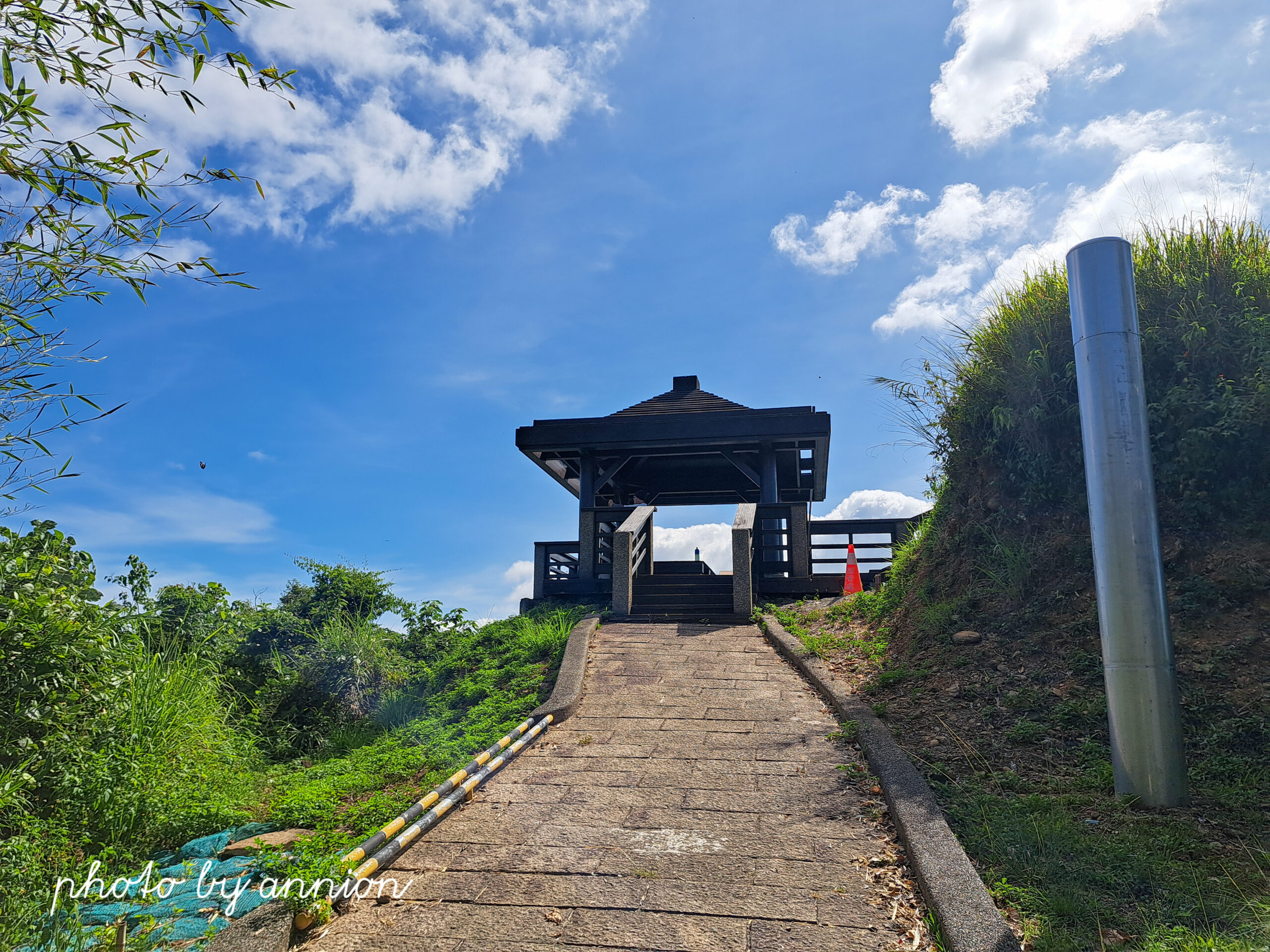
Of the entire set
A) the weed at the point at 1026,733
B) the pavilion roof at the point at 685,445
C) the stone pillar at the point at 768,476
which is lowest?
the weed at the point at 1026,733

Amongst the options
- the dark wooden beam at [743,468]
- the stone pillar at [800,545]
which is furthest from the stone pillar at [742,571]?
the dark wooden beam at [743,468]

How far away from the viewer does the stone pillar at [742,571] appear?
434 inches

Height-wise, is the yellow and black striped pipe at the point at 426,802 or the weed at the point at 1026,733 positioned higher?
the weed at the point at 1026,733

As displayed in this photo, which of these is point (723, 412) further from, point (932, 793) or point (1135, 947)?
point (1135, 947)

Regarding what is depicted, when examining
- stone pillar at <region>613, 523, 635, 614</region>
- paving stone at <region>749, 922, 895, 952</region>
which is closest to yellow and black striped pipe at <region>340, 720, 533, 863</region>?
paving stone at <region>749, 922, 895, 952</region>

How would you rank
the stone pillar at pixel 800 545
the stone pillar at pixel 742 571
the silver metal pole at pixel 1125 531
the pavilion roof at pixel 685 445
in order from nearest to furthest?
the silver metal pole at pixel 1125 531
the stone pillar at pixel 742 571
the stone pillar at pixel 800 545
the pavilion roof at pixel 685 445

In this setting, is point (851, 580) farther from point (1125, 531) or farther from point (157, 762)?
point (157, 762)

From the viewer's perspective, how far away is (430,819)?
4.35 metres

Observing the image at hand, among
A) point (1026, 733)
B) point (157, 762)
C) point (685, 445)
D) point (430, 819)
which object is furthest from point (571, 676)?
point (685, 445)

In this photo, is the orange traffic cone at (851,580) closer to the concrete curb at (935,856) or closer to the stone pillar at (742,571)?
the stone pillar at (742,571)

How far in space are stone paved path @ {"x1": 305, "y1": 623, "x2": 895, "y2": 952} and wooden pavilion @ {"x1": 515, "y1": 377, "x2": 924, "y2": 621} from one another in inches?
195

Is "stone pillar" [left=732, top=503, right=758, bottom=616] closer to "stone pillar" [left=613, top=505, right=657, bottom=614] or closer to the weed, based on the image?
"stone pillar" [left=613, top=505, right=657, bottom=614]

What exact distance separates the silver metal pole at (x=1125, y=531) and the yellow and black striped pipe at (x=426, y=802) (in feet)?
13.0

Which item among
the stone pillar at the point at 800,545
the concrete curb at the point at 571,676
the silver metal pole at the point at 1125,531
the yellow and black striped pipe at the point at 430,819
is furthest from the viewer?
the stone pillar at the point at 800,545
